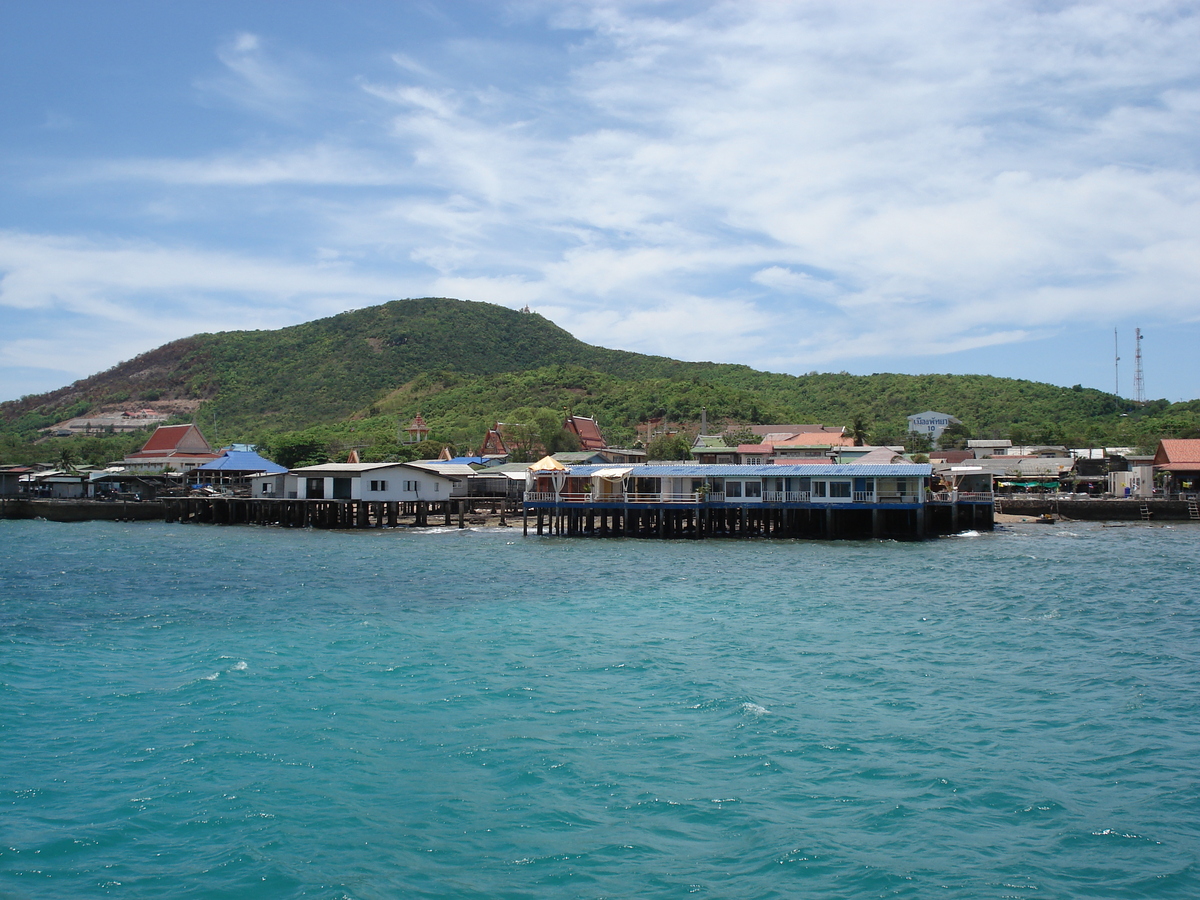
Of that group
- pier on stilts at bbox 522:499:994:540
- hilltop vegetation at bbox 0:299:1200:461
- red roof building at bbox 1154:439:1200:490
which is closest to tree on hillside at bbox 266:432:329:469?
hilltop vegetation at bbox 0:299:1200:461

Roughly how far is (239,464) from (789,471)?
5240cm

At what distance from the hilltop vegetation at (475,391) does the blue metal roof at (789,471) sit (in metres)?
46.2

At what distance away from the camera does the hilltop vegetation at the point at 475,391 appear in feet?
363

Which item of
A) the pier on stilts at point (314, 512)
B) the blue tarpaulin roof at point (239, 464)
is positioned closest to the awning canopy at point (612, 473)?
the pier on stilts at point (314, 512)

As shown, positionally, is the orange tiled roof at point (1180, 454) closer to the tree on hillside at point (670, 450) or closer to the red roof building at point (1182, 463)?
the red roof building at point (1182, 463)

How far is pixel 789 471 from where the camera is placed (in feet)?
173

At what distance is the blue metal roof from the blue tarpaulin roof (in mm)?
36973

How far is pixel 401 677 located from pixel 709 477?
3813 centimetres

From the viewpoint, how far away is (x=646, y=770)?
13148mm

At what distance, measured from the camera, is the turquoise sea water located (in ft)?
34.1

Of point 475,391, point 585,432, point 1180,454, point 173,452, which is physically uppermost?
point 475,391

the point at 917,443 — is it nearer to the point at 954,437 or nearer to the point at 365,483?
the point at 954,437

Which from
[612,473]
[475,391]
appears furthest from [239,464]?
[475,391]

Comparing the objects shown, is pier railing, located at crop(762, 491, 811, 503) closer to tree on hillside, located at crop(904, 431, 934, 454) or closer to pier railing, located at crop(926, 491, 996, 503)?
pier railing, located at crop(926, 491, 996, 503)
